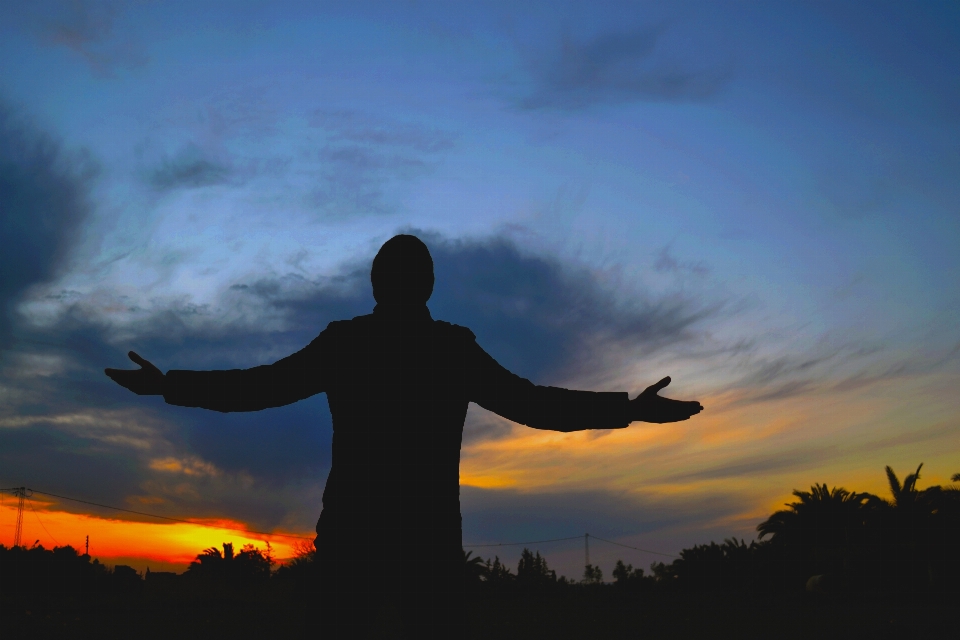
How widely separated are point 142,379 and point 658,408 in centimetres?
266

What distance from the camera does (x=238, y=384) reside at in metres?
3.51

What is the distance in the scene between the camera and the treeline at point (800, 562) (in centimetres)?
3306

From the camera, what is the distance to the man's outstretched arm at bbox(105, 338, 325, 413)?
11.1 feet

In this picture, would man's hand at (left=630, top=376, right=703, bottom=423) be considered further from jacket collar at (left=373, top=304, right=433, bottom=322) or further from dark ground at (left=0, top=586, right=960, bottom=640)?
dark ground at (left=0, top=586, right=960, bottom=640)

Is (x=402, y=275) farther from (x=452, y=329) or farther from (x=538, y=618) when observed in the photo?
(x=538, y=618)

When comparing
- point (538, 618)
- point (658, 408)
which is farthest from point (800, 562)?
point (658, 408)

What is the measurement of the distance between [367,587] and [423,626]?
0.27 meters

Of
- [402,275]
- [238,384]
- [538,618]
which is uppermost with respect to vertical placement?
[402,275]

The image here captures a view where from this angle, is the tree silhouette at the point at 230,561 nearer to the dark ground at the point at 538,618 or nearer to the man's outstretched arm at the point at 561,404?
the dark ground at the point at 538,618

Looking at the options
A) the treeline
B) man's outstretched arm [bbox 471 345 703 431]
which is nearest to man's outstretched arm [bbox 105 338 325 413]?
man's outstretched arm [bbox 471 345 703 431]

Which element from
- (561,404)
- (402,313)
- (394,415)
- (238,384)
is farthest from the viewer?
(561,404)

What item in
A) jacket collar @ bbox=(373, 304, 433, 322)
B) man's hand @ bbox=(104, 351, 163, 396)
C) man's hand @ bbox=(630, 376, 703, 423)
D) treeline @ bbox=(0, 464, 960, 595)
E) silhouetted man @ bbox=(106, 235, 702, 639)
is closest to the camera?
silhouetted man @ bbox=(106, 235, 702, 639)

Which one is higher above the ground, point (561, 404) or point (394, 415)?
point (561, 404)

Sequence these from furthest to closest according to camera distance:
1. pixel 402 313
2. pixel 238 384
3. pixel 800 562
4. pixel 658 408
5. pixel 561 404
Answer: pixel 800 562
pixel 658 408
pixel 561 404
pixel 238 384
pixel 402 313
